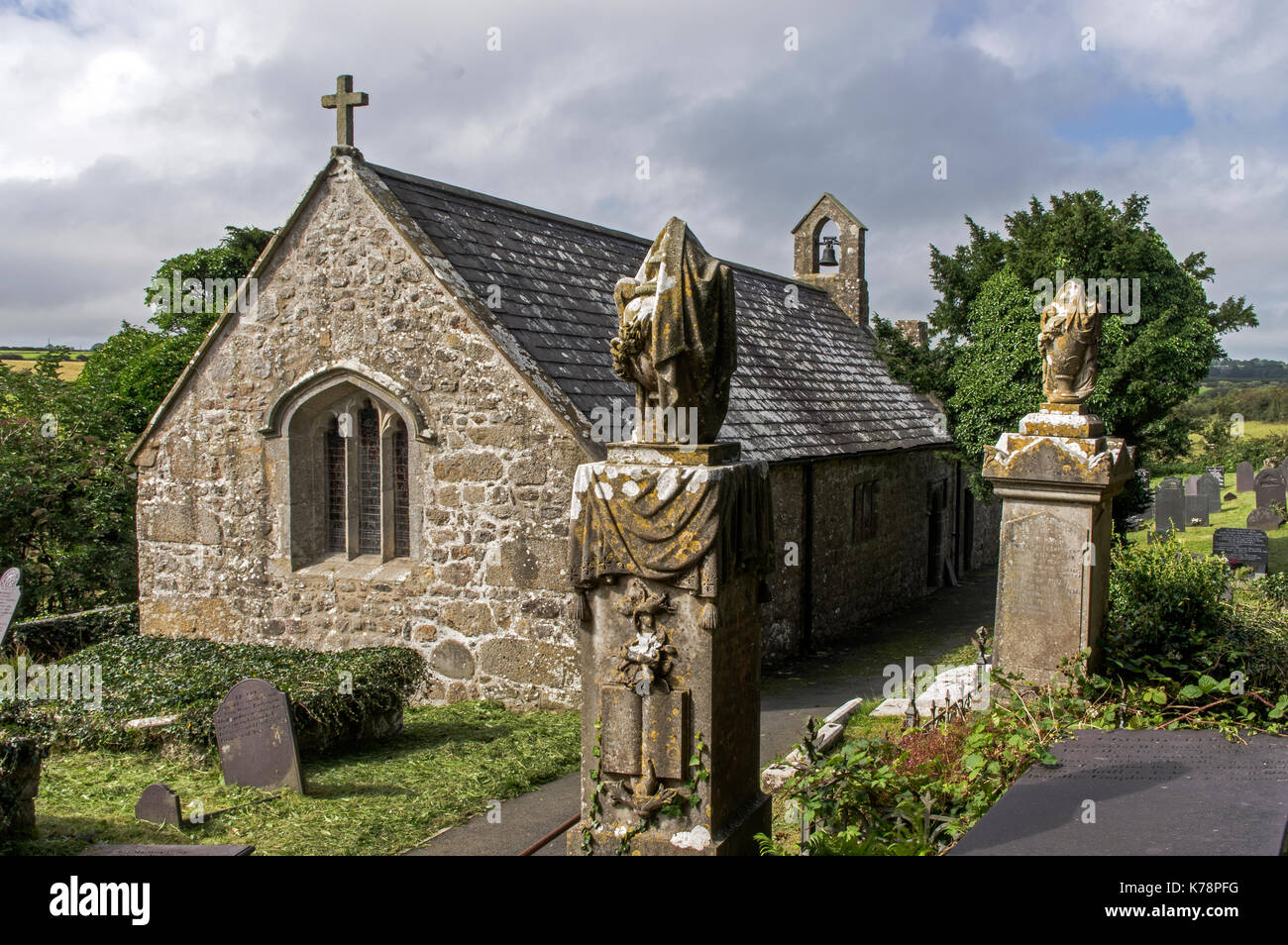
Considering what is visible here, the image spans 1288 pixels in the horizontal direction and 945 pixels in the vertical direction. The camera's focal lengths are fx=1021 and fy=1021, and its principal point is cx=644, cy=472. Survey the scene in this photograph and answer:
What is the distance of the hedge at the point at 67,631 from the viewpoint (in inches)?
571

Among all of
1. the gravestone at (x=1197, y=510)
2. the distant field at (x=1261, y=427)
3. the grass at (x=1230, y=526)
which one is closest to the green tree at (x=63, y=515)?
the grass at (x=1230, y=526)

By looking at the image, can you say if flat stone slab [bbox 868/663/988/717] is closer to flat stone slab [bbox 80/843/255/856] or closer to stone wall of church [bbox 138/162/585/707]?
stone wall of church [bbox 138/162/585/707]

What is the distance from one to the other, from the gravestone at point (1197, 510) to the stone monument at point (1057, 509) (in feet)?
56.2

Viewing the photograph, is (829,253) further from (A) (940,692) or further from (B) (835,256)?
(A) (940,692)

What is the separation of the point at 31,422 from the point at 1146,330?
18059 millimetres

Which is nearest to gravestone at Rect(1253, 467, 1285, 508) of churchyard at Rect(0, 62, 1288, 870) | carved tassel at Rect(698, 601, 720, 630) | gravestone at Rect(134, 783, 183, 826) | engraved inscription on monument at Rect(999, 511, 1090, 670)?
churchyard at Rect(0, 62, 1288, 870)

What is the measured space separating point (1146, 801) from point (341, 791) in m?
6.30

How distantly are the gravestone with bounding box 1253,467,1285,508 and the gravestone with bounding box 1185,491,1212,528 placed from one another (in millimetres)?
1338

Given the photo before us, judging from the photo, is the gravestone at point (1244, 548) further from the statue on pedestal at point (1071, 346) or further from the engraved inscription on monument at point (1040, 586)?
the engraved inscription on monument at point (1040, 586)

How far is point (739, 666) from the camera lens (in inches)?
215

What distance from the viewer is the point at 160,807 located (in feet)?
26.1

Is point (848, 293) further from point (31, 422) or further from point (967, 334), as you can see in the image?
point (31, 422)

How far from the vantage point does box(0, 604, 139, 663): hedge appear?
47.5ft
